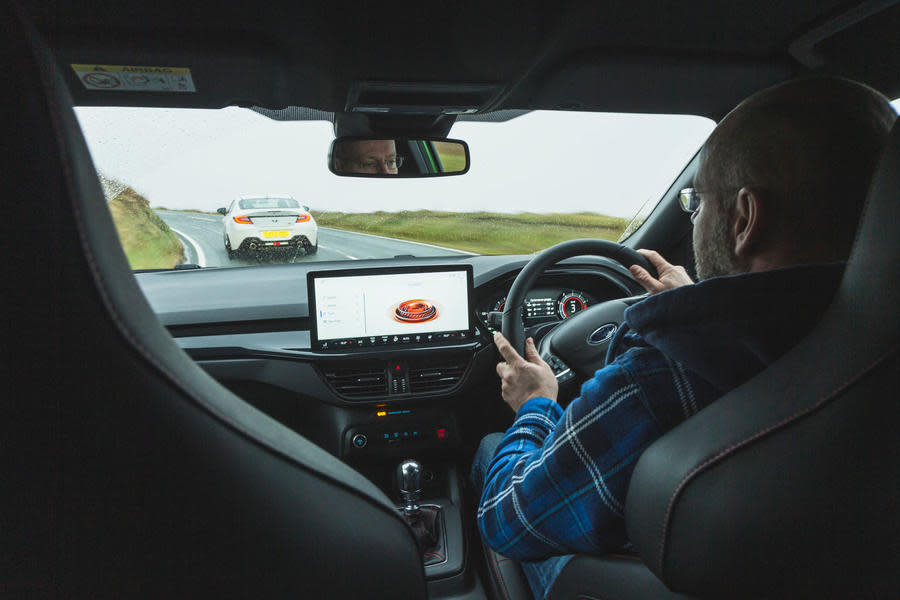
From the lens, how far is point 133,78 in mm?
2686

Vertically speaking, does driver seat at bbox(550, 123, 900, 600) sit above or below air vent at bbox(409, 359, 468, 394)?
above

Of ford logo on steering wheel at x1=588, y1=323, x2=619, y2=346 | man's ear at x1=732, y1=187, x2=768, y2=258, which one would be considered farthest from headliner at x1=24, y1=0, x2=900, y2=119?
man's ear at x1=732, y1=187, x2=768, y2=258

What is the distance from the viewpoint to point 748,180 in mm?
1251

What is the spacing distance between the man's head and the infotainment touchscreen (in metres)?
1.79

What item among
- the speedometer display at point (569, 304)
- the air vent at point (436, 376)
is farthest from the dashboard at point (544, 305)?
the air vent at point (436, 376)

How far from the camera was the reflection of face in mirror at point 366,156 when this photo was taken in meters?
3.13

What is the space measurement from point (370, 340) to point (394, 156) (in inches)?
40.7

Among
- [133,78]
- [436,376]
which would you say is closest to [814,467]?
[436,376]

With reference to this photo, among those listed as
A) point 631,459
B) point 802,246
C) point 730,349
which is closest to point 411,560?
point 631,459

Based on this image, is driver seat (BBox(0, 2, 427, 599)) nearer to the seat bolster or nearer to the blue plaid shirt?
the blue plaid shirt

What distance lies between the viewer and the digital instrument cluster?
3416mm

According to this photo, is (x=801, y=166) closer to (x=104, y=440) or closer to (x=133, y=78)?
(x=104, y=440)

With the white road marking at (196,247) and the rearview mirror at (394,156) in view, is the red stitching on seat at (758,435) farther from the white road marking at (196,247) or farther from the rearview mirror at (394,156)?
the white road marking at (196,247)

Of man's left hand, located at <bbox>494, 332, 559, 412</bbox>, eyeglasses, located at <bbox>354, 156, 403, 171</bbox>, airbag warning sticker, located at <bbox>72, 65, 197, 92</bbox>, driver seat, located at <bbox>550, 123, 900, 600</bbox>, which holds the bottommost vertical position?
man's left hand, located at <bbox>494, 332, 559, 412</bbox>
